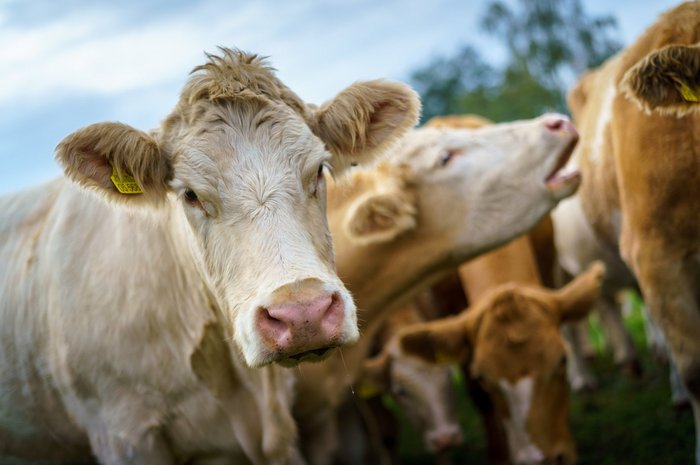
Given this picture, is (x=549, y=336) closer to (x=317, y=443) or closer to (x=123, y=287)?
(x=317, y=443)

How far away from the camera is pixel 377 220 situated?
4926 millimetres

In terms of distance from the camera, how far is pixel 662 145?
391cm

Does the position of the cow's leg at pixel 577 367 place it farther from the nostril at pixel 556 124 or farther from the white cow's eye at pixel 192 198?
the white cow's eye at pixel 192 198

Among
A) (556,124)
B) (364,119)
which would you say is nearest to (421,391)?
(556,124)

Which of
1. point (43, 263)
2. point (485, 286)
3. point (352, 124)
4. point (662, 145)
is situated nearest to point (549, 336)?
point (485, 286)

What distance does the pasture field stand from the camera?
206 inches

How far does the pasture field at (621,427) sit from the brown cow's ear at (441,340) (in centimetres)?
120

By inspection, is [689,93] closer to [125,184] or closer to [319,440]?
[125,184]

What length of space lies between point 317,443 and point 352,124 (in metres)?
2.40

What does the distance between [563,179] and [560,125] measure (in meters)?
0.35

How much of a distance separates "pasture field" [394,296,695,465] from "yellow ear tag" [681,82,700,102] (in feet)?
7.75

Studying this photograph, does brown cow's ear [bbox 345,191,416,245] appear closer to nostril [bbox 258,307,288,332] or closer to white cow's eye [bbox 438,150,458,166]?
white cow's eye [bbox 438,150,458,166]

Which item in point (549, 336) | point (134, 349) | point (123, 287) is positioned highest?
point (123, 287)

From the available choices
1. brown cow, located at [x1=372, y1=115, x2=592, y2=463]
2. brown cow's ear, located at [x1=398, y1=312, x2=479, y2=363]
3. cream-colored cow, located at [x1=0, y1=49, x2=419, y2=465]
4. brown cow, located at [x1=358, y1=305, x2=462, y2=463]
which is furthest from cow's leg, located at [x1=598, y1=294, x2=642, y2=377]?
cream-colored cow, located at [x1=0, y1=49, x2=419, y2=465]
